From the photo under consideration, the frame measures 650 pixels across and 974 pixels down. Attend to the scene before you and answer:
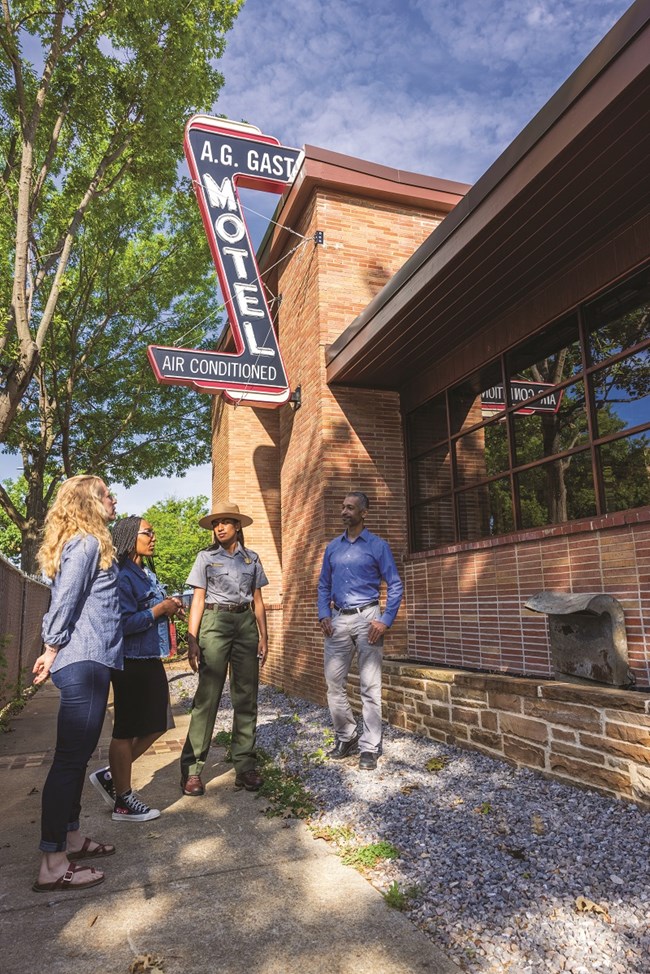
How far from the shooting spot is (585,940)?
8.00 ft

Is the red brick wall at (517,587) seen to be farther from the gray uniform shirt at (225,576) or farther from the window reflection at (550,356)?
the gray uniform shirt at (225,576)

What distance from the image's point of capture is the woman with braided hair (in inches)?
157

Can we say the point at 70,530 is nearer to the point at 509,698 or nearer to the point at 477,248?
the point at 509,698

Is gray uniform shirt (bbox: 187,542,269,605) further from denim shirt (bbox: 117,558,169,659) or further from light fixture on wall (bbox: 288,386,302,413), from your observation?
light fixture on wall (bbox: 288,386,302,413)

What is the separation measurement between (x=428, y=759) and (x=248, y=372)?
5803 mm

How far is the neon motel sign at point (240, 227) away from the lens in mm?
9180

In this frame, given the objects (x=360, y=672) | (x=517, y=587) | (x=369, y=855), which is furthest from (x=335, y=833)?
(x=517, y=587)

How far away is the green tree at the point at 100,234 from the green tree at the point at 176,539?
3.27 metres

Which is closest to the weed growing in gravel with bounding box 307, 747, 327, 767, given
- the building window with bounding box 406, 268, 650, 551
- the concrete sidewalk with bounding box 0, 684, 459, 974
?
the concrete sidewalk with bounding box 0, 684, 459, 974

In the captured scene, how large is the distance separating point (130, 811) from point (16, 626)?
748 cm

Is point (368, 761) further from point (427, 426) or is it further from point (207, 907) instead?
point (427, 426)

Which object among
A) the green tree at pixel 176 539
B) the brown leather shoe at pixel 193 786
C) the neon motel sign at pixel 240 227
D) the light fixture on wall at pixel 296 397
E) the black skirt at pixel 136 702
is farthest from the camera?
the green tree at pixel 176 539

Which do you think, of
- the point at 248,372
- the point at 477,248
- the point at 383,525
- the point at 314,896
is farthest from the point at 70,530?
the point at 248,372

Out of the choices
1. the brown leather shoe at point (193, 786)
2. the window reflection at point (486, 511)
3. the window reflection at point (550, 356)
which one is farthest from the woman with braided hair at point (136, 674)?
the window reflection at point (550, 356)
